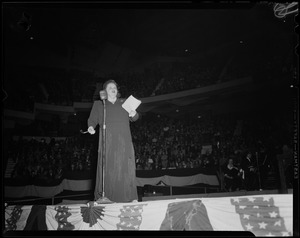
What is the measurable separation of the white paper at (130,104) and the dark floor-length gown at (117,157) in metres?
0.08

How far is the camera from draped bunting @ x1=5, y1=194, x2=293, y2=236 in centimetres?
400

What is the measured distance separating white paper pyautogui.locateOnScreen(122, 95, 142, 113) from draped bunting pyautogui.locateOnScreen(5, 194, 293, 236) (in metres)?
1.39

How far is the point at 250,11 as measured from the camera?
8344 mm

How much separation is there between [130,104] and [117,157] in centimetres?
80

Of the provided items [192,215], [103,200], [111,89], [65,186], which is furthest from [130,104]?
[65,186]

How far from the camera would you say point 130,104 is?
4652mm

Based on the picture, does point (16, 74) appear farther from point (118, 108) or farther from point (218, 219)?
point (218, 219)

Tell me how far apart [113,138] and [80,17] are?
12.4 ft

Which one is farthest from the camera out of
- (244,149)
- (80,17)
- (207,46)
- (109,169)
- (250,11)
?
(207,46)

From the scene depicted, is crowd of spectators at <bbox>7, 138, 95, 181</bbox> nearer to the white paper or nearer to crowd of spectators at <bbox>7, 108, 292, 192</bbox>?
crowd of spectators at <bbox>7, 108, 292, 192</bbox>

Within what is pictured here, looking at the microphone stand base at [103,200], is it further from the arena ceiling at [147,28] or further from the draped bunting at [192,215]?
the arena ceiling at [147,28]

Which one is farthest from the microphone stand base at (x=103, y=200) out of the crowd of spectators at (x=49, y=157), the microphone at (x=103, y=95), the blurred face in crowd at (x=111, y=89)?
the crowd of spectators at (x=49, y=157)

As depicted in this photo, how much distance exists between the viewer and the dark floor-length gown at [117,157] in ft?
14.5

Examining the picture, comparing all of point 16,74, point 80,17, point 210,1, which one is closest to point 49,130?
point 16,74
